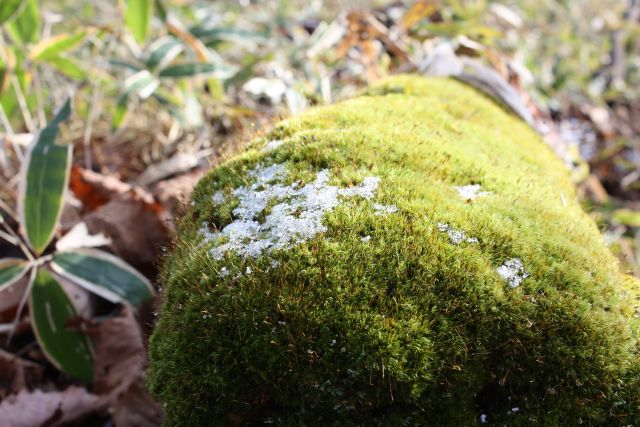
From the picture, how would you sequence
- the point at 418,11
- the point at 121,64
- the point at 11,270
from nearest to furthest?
the point at 11,270, the point at 121,64, the point at 418,11

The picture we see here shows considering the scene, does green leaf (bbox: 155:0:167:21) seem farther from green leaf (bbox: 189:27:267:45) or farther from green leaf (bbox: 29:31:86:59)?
green leaf (bbox: 29:31:86:59)

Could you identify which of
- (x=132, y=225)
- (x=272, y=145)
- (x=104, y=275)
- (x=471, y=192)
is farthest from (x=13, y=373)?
(x=471, y=192)

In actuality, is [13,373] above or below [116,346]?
below

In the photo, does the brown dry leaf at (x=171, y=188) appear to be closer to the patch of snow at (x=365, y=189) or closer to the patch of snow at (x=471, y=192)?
the patch of snow at (x=365, y=189)

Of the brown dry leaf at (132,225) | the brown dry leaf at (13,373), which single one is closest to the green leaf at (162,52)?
the brown dry leaf at (132,225)

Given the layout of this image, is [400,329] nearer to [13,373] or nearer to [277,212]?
[277,212]
